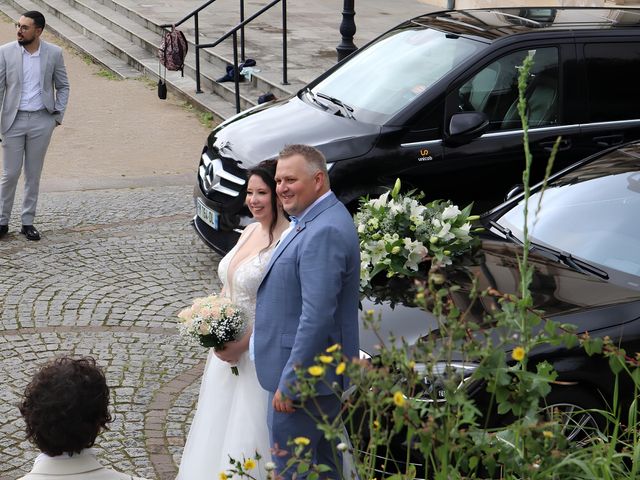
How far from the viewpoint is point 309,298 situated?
428cm

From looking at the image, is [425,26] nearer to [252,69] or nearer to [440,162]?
[440,162]

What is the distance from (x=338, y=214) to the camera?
4402mm

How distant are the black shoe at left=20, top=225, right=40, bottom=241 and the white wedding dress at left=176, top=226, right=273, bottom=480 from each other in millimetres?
4459

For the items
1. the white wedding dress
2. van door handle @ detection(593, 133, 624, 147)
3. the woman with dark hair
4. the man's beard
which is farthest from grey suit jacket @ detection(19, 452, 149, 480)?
the man's beard

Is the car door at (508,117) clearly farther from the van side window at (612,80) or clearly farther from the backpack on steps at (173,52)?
the backpack on steps at (173,52)

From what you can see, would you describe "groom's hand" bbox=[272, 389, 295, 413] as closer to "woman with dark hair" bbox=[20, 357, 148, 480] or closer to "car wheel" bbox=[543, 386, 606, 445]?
"woman with dark hair" bbox=[20, 357, 148, 480]

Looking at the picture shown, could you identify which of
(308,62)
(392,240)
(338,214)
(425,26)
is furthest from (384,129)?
(308,62)

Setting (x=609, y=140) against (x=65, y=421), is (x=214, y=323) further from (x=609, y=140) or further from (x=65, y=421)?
(x=609, y=140)

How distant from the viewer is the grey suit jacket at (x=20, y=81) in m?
9.02

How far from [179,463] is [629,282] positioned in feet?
8.33

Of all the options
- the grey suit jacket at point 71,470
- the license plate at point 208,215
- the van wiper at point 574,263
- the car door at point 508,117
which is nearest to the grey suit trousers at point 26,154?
the license plate at point 208,215

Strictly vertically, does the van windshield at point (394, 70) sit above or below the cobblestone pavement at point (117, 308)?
above

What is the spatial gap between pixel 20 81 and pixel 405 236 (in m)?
4.51

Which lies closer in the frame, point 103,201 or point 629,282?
point 629,282
